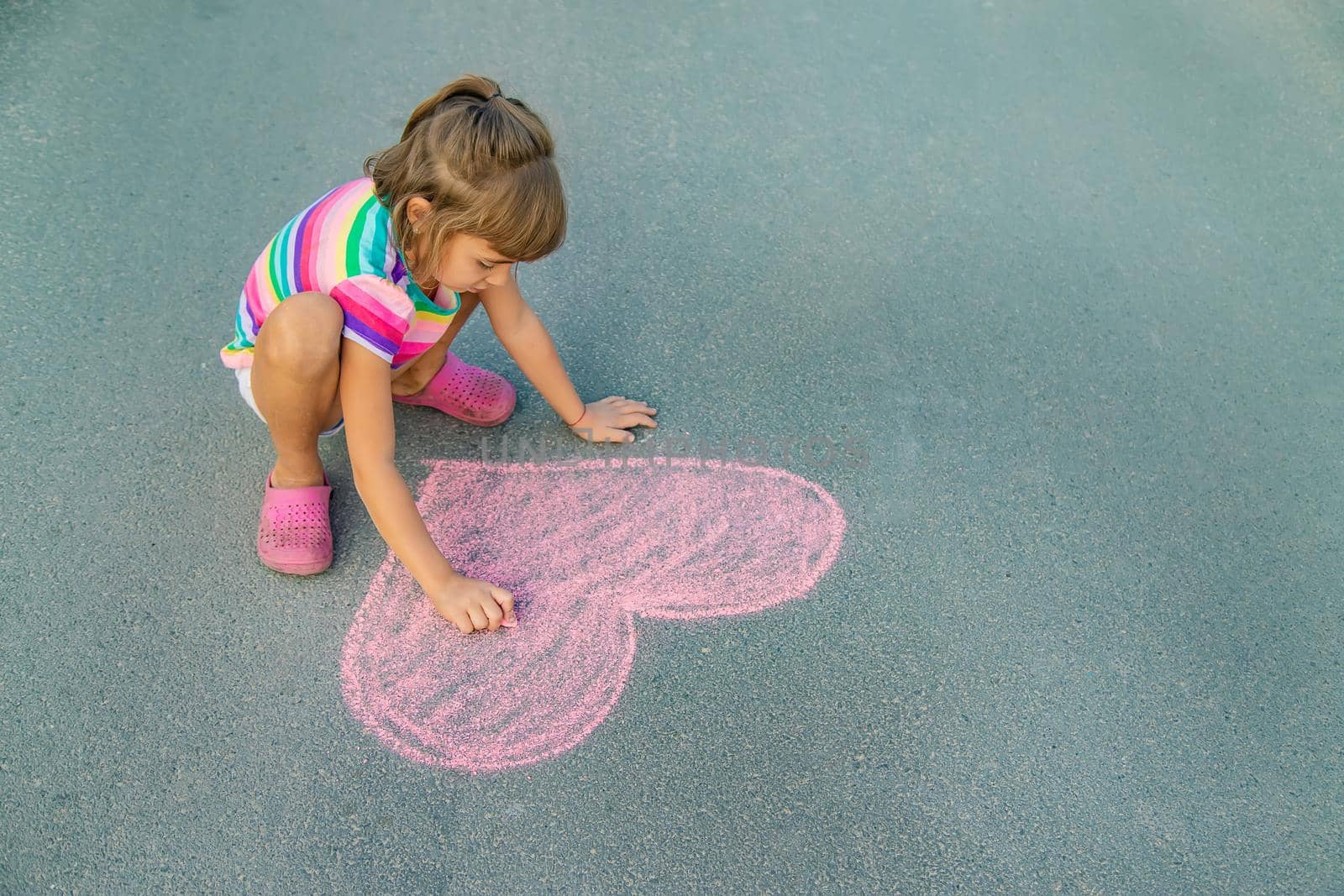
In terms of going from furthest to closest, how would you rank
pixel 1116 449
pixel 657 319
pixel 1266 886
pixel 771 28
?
pixel 771 28 < pixel 657 319 < pixel 1116 449 < pixel 1266 886

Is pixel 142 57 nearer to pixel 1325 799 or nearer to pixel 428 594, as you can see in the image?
pixel 428 594

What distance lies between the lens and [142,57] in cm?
328

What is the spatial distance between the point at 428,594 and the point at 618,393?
0.81 meters

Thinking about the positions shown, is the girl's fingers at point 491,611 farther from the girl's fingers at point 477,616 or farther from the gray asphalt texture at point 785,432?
the gray asphalt texture at point 785,432

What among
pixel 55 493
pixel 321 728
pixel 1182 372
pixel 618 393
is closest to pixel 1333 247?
pixel 1182 372

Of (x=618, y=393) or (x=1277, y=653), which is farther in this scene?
(x=618, y=393)

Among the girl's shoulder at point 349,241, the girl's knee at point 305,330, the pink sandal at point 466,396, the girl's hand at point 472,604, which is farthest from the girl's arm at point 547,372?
the girl's hand at point 472,604

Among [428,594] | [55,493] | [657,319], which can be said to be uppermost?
[657,319]

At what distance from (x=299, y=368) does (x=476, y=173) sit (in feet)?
1.71

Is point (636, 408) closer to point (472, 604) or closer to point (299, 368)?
point (472, 604)

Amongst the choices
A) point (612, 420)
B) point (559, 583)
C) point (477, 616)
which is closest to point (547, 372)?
point (612, 420)

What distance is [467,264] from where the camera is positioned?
5.68ft

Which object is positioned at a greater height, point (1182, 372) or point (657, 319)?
point (1182, 372)

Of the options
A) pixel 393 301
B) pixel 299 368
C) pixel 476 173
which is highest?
pixel 476 173
